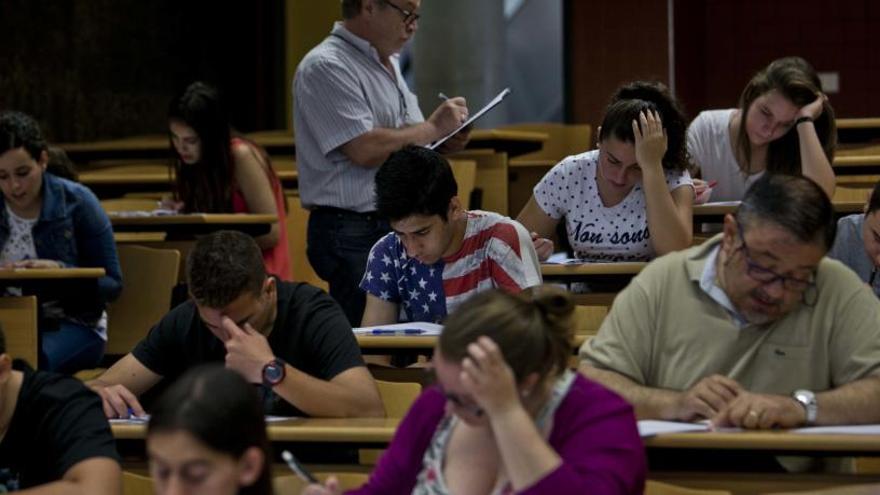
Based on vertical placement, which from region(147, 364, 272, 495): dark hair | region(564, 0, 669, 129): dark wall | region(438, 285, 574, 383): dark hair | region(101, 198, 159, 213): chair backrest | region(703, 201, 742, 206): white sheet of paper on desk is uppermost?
region(564, 0, 669, 129): dark wall

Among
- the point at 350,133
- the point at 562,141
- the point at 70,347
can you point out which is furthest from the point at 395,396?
the point at 562,141

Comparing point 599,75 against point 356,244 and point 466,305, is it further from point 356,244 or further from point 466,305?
point 466,305

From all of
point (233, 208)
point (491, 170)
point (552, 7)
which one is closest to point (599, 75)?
point (552, 7)

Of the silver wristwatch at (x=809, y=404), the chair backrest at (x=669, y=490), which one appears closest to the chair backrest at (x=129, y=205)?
the silver wristwatch at (x=809, y=404)

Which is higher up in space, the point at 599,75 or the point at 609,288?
the point at 599,75

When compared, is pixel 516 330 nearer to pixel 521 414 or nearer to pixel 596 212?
pixel 521 414

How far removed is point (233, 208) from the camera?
6410 mm

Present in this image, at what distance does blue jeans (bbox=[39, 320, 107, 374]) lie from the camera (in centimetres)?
554

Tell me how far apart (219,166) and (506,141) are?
1631 millimetres

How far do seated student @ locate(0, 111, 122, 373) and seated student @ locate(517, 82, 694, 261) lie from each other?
5.52 feet

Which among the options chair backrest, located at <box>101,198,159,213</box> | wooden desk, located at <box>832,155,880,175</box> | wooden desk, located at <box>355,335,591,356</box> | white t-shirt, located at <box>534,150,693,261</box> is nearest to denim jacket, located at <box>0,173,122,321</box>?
chair backrest, located at <box>101,198,159,213</box>

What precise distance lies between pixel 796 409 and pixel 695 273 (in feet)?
1.10

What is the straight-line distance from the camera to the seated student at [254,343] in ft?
11.6

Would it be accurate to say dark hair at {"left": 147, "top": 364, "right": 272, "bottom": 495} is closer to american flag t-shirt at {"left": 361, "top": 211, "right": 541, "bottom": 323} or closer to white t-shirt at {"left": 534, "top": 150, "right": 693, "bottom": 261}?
american flag t-shirt at {"left": 361, "top": 211, "right": 541, "bottom": 323}
